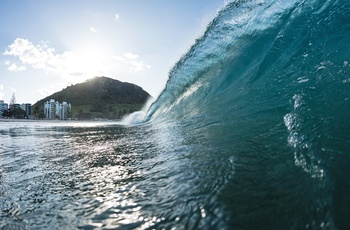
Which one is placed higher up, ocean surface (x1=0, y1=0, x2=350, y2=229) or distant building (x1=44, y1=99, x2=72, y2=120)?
distant building (x1=44, y1=99, x2=72, y2=120)

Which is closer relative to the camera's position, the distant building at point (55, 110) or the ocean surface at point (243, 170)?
the ocean surface at point (243, 170)

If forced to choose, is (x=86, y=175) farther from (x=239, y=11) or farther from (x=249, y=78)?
(x=239, y=11)

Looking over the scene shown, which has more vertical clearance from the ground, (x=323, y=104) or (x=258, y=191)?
(x=323, y=104)

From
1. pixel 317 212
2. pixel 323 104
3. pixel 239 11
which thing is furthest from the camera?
pixel 239 11

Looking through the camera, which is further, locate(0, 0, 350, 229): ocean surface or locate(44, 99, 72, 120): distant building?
locate(44, 99, 72, 120): distant building

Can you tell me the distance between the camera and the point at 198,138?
5281mm

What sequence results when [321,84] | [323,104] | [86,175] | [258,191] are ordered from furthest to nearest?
[321,84] → [323,104] → [86,175] → [258,191]

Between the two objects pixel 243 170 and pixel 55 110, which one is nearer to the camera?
pixel 243 170

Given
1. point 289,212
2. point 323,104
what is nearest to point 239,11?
point 323,104

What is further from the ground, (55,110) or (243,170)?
(55,110)

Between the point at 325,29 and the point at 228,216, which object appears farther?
the point at 325,29

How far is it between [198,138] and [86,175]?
2.41 m

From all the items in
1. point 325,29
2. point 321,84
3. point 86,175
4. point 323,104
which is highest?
point 325,29

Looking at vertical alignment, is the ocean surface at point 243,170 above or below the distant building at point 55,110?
below
